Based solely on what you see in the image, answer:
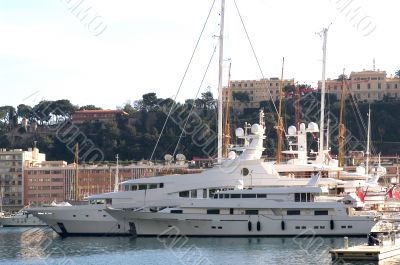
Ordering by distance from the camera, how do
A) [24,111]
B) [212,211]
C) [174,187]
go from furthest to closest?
[24,111], [174,187], [212,211]

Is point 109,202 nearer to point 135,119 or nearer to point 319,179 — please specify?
point 319,179

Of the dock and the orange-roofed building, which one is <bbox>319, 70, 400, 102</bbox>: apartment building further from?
the dock

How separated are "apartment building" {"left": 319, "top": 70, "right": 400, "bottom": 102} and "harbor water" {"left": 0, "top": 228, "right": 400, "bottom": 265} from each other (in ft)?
337

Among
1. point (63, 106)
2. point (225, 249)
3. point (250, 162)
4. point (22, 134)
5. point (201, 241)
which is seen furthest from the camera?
point (63, 106)

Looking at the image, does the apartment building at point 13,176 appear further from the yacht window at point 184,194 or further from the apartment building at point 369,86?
the yacht window at point 184,194

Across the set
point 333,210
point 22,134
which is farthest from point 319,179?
point 22,134

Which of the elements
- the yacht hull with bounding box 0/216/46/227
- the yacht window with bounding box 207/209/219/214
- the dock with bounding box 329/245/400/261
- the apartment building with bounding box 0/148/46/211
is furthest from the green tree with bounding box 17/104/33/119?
the dock with bounding box 329/245/400/261

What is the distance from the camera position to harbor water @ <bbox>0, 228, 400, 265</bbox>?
48.5m

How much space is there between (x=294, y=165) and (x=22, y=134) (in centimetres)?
10391

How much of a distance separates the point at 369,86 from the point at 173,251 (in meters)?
115

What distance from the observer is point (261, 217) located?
200 ft

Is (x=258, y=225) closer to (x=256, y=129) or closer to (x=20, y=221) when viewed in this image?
(x=256, y=129)

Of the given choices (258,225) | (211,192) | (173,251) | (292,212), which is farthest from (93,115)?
(173,251)

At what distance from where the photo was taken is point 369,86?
163 m
